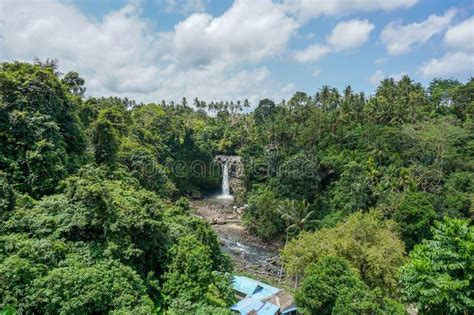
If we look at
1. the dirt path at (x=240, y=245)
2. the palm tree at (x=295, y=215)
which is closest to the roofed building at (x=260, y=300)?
the dirt path at (x=240, y=245)

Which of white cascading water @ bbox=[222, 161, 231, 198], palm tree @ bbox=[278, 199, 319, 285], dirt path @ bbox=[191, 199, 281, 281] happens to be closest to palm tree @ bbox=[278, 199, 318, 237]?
palm tree @ bbox=[278, 199, 319, 285]

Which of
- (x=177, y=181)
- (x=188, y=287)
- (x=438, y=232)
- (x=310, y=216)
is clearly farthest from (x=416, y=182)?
(x=177, y=181)

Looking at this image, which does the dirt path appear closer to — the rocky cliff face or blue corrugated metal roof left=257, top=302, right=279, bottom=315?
the rocky cliff face

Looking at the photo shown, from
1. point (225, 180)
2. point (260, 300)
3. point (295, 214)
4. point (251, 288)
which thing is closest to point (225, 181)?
point (225, 180)

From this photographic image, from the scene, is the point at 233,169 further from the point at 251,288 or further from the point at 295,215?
the point at 251,288

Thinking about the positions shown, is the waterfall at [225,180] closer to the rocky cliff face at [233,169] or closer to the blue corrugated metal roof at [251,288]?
the rocky cliff face at [233,169]
